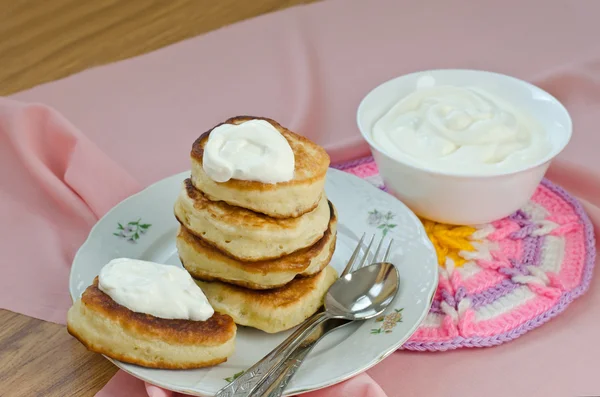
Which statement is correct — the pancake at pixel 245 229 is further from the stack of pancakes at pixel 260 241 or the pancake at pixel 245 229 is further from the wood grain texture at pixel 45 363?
the wood grain texture at pixel 45 363

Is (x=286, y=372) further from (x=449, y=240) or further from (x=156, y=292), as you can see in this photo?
(x=449, y=240)

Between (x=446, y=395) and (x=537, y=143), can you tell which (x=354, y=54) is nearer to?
(x=537, y=143)

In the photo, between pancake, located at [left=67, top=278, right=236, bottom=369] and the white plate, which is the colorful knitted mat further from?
pancake, located at [left=67, top=278, right=236, bottom=369]

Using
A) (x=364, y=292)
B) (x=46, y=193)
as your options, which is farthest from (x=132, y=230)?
(x=364, y=292)

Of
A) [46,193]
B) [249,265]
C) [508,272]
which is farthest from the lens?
[46,193]

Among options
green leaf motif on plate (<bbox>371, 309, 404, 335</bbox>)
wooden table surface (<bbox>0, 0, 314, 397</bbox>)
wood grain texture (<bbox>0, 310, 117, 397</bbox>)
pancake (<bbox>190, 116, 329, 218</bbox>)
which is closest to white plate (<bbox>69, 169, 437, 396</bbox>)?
green leaf motif on plate (<bbox>371, 309, 404, 335</bbox>)

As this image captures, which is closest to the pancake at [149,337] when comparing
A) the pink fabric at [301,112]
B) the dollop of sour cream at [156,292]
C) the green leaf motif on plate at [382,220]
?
the dollop of sour cream at [156,292]
